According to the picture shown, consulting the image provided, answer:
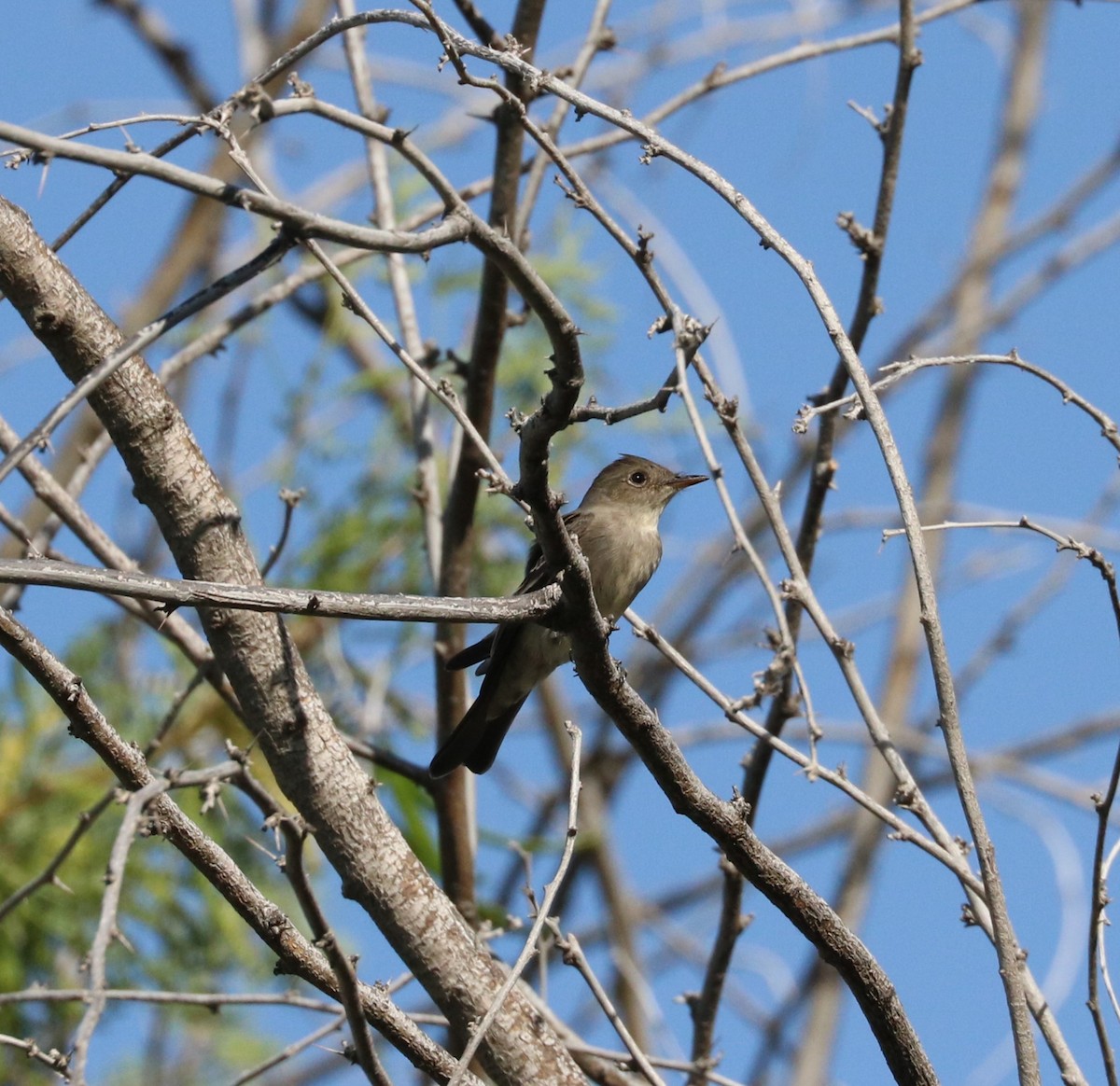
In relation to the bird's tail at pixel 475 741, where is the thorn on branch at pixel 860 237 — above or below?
above

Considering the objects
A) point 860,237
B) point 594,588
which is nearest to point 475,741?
point 594,588

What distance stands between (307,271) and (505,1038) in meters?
2.43

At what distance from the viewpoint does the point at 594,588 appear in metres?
4.93

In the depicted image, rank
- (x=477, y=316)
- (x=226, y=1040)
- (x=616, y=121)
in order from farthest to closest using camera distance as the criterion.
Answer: (x=226, y=1040)
(x=477, y=316)
(x=616, y=121)

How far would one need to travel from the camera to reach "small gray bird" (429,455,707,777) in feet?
15.7

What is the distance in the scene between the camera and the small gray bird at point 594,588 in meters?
4.78

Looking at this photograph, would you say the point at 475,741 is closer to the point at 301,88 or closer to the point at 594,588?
the point at 594,588

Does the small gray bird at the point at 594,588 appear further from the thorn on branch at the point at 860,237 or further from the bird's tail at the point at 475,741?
the thorn on branch at the point at 860,237

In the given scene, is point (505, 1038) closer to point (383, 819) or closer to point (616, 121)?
point (383, 819)

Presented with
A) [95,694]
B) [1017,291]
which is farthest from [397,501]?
[1017,291]

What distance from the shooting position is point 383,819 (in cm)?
344

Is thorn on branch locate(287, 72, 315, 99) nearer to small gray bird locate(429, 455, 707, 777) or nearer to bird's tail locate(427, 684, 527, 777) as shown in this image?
small gray bird locate(429, 455, 707, 777)

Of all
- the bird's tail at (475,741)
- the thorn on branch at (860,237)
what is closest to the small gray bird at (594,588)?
the bird's tail at (475,741)

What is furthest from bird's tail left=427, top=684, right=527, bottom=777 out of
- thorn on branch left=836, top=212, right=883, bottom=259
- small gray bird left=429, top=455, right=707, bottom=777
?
thorn on branch left=836, top=212, right=883, bottom=259
